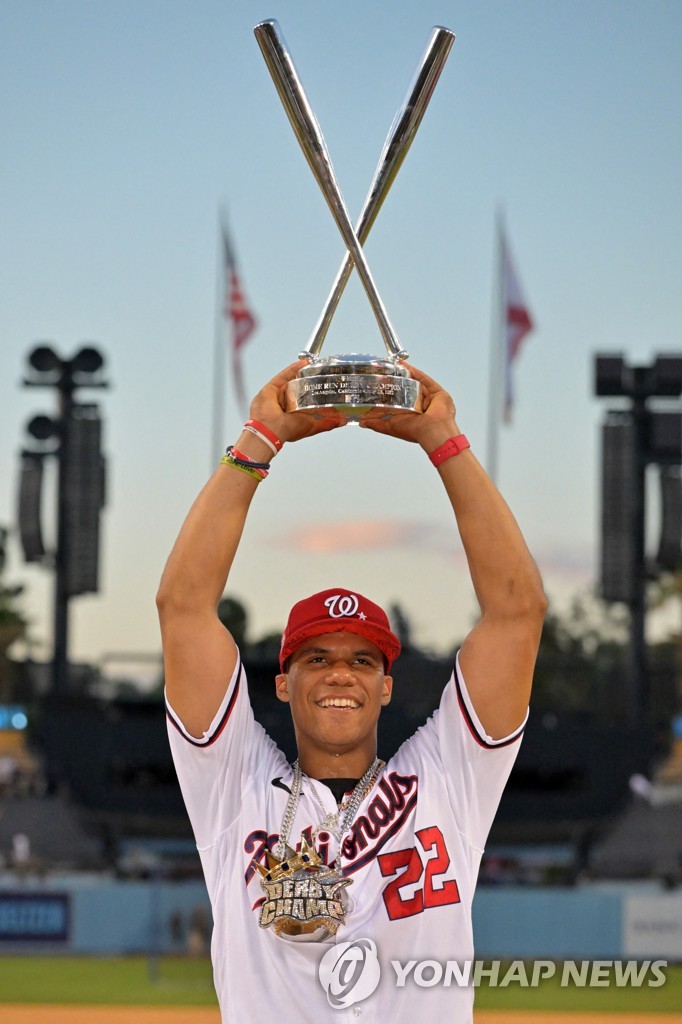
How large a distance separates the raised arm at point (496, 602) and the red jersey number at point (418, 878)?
0.29m

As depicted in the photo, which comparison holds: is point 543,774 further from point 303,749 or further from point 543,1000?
point 303,749

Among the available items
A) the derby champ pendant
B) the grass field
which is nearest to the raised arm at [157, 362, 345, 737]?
the derby champ pendant

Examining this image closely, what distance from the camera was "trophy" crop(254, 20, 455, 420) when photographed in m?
3.36

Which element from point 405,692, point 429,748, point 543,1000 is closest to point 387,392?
point 429,748

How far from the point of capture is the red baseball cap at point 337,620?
3.40 meters

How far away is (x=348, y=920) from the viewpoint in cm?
321

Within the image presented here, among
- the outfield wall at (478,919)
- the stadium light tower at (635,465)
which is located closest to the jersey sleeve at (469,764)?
the outfield wall at (478,919)

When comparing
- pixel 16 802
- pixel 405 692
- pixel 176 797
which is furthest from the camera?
pixel 16 802

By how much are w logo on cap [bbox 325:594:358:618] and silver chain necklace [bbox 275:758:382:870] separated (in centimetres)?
39

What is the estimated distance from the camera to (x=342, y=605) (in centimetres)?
342

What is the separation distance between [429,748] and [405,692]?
2067 centimetres

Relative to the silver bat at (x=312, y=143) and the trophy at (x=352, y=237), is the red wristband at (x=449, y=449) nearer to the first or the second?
the trophy at (x=352, y=237)

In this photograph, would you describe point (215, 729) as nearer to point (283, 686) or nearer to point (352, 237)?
point (283, 686)

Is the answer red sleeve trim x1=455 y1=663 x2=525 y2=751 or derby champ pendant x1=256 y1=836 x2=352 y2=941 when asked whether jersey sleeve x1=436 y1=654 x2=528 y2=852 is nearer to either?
red sleeve trim x1=455 y1=663 x2=525 y2=751
